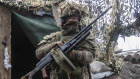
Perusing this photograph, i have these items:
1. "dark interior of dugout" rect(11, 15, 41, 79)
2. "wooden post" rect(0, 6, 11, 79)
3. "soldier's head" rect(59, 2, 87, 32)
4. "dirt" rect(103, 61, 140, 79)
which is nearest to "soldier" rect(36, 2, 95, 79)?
"soldier's head" rect(59, 2, 87, 32)

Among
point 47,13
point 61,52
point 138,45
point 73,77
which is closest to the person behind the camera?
point 61,52

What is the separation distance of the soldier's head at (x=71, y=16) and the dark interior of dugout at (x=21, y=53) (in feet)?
6.71

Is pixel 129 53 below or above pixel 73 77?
below

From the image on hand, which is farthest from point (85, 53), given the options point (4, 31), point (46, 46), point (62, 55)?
point (4, 31)

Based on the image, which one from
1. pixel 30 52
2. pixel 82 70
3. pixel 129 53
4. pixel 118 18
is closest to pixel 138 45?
pixel 129 53

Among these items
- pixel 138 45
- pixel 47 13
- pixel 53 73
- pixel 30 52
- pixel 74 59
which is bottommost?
pixel 138 45

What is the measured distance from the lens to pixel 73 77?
3152 millimetres

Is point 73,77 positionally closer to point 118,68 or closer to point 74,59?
point 74,59

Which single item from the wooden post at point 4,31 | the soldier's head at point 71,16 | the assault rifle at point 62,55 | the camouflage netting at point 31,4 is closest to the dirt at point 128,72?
the camouflage netting at point 31,4

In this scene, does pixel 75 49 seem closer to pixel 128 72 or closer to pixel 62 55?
pixel 62 55

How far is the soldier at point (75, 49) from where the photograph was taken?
121 inches

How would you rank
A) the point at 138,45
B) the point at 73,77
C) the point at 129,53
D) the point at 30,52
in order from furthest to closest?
the point at 138,45, the point at 129,53, the point at 30,52, the point at 73,77

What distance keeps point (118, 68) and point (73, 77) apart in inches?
110

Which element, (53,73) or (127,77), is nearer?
(53,73)
